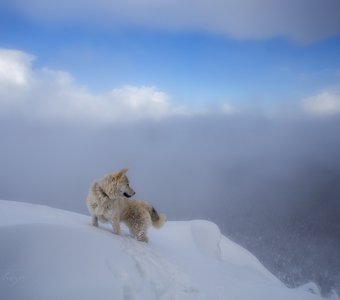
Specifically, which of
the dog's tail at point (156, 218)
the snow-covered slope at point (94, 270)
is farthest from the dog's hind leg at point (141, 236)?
the dog's tail at point (156, 218)

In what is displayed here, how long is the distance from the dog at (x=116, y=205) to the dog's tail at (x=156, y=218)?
26.9 inches

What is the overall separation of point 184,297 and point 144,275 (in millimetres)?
1028

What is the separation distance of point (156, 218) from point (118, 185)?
2432 millimetres

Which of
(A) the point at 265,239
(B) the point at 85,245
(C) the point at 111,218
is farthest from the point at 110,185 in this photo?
(A) the point at 265,239

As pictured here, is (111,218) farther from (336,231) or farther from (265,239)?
(336,231)

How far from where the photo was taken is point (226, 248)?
62.6 feet

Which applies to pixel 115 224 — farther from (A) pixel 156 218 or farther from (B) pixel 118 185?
(A) pixel 156 218

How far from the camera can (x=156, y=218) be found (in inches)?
453

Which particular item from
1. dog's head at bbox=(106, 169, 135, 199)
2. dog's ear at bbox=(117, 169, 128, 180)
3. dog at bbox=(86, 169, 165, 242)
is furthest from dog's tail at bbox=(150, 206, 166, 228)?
dog's ear at bbox=(117, 169, 128, 180)

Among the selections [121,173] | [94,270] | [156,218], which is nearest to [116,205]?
[121,173]

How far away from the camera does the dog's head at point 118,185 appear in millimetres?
9789

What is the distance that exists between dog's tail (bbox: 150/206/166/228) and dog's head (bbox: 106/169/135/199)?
1649 millimetres

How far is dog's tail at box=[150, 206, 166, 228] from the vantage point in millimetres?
11401

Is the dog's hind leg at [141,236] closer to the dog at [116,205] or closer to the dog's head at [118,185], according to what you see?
the dog at [116,205]
